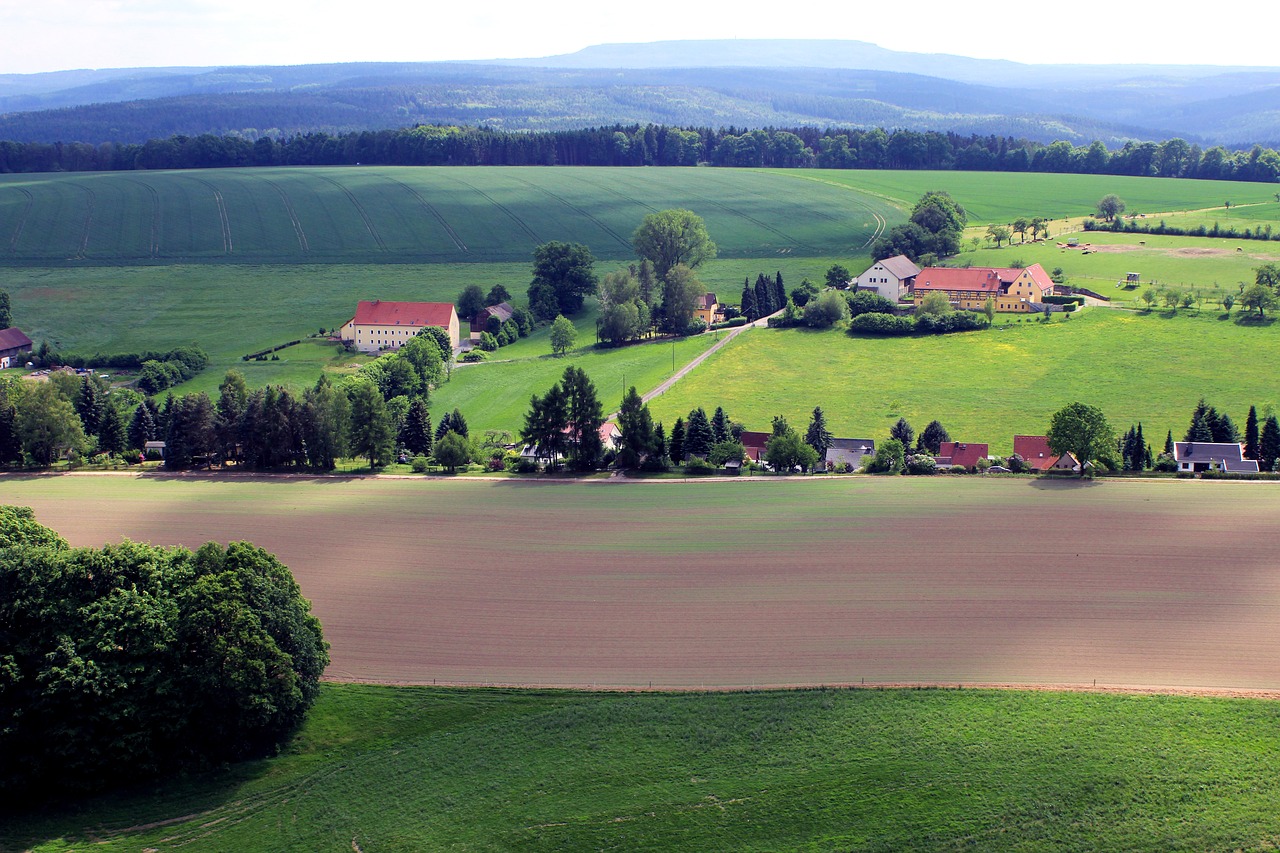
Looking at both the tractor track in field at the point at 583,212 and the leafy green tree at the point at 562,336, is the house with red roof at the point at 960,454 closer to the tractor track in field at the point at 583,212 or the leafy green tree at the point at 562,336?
the leafy green tree at the point at 562,336

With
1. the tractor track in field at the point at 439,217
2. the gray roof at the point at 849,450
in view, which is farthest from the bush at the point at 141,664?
the tractor track in field at the point at 439,217

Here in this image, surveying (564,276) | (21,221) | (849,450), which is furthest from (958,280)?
(21,221)

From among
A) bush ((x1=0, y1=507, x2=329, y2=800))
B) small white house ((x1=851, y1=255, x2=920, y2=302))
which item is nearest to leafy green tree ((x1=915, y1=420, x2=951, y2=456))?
bush ((x1=0, y1=507, x2=329, y2=800))

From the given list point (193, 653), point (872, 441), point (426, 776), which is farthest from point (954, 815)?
point (872, 441)

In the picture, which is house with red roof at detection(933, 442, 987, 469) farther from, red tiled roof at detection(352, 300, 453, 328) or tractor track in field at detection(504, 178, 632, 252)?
tractor track in field at detection(504, 178, 632, 252)

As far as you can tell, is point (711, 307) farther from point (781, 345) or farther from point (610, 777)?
point (610, 777)

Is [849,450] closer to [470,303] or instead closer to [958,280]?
[958,280]
